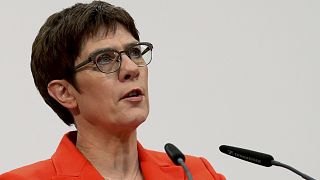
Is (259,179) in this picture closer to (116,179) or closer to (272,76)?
(272,76)

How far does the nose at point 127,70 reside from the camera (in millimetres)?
2264

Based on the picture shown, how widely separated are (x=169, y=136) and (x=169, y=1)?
2.34 ft

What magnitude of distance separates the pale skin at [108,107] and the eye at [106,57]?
0.03 meters

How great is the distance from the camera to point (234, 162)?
10.1 ft

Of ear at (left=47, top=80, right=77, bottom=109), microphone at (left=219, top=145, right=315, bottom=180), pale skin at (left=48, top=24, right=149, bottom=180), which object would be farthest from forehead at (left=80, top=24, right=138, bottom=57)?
microphone at (left=219, top=145, right=315, bottom=180)

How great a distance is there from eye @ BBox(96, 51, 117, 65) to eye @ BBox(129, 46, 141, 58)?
0.26 feet

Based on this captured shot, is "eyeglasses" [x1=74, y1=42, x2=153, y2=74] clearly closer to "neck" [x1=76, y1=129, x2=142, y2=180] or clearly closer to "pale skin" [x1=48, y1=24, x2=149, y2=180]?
"pale skin" [x1=48, y1=24, x2=149, y2=180]

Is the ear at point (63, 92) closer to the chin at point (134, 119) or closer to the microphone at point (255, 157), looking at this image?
the chin at point (134, 119)

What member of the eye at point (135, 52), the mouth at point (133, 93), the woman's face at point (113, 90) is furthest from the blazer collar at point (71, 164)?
the eye at point (135, 52)

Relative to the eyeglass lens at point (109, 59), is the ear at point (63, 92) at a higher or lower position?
lower

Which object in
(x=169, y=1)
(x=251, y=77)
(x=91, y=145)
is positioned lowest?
(x=91, y=145)

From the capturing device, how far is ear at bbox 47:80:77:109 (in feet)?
7.86

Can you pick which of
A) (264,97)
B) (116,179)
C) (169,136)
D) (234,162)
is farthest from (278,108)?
(116,179)

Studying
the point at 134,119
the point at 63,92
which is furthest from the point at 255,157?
the point at 63,92
